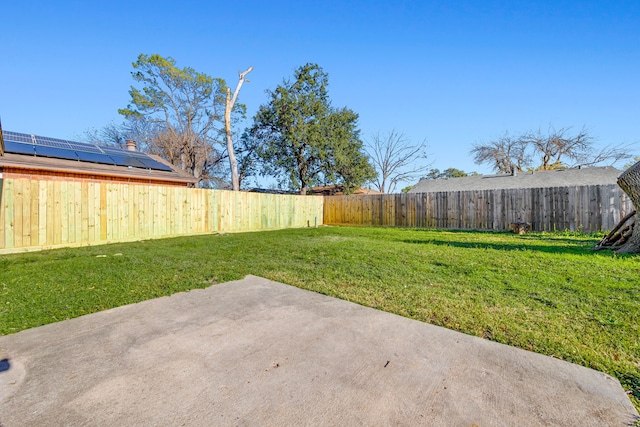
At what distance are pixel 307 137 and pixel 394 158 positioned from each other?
920 cm

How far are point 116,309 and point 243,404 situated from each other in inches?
76.3

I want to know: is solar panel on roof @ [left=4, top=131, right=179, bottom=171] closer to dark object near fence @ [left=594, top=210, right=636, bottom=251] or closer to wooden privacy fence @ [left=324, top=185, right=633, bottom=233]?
wooden privacy fence @ [left=324, top=185, right=633, bottom=233]

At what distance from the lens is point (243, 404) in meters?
1.30

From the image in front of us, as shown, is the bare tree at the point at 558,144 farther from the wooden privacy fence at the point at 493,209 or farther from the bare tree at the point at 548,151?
the wooden privacy fence at the point at 493,209

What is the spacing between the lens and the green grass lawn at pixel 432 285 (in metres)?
1.99

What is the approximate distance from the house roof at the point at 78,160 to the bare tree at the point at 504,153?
81.2ft

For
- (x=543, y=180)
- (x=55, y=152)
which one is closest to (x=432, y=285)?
(x=55, y=152)

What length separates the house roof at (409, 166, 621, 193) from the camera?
1423 centimetres

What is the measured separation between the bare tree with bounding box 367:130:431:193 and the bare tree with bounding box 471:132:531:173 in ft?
18.8

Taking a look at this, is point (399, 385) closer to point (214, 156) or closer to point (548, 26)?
point (548, 26)

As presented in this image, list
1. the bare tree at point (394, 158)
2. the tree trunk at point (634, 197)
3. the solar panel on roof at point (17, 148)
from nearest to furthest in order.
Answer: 1. the tree trunk at point (634, 197)
2. the solar panel on roof at point (17, 148)
3. the bare tree at point (394, 158)

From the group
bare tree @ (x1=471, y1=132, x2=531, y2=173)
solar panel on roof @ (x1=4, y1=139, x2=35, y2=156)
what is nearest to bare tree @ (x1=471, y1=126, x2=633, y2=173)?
bare tree @ (x1=471, y1=132, x2=531, y2=173)

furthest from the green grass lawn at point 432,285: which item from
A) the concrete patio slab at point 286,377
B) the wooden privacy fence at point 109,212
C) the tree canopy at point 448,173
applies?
the tree canopy at point 448,173

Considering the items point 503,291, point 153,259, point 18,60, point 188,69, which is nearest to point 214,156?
point 188,69
